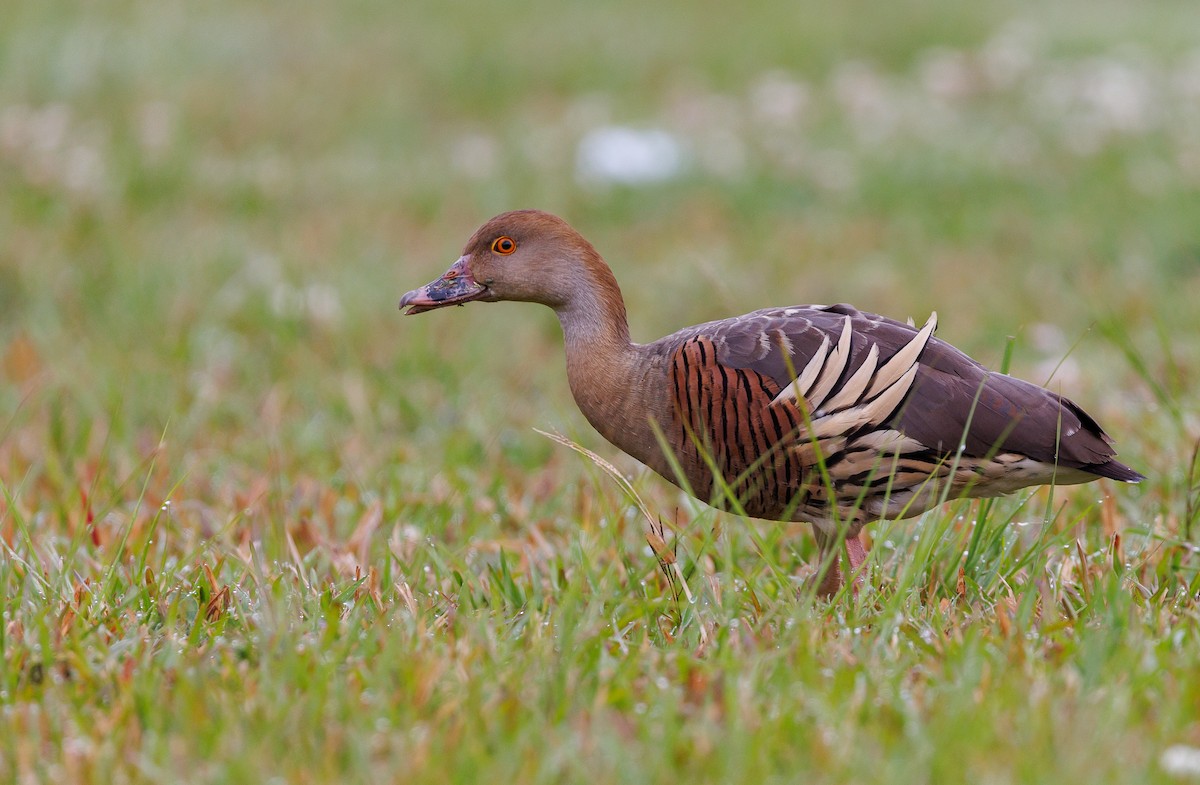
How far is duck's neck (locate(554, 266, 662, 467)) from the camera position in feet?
11.7

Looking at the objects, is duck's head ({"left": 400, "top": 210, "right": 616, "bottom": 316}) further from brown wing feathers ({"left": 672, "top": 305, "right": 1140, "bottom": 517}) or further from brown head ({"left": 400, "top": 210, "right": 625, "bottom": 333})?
brown wing feathers ({"left": 672, "top": 305, "right": 1140, "bottom": 517})

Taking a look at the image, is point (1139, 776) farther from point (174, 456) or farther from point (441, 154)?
point (441, 154)

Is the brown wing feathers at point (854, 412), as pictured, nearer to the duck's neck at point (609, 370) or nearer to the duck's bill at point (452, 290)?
the duck's neck at point (609, 370)

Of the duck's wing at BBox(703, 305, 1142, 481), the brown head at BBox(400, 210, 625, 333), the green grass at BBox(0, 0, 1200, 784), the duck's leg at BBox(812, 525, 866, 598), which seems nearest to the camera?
the green grass at BBox(0, 0, 1200, 784)

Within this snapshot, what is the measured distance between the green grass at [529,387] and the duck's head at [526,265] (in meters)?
0.43

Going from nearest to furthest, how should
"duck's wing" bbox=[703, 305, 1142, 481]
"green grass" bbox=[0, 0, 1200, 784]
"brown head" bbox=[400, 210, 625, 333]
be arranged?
"green grass" bbox=[0, 0, 1200, 784] < "duck's wing" bbox=[703, 305, 1142, 481] < "brown head" bbox=[400, 210, 625, 333]

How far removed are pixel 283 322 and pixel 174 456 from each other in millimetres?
1592

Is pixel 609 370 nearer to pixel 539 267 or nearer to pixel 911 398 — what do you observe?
pixel 539 267

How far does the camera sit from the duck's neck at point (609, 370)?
3562mm

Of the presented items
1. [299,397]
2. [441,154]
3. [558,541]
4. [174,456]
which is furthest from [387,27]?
[558,541]

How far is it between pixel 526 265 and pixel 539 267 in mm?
37

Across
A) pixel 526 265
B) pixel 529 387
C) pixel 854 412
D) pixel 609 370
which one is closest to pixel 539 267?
pixel 526 265

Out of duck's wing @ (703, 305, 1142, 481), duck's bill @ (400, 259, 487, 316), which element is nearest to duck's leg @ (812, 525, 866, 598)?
duck's wing @ (703, 305, 1142, 481)

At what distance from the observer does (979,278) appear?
7750 millimetres
